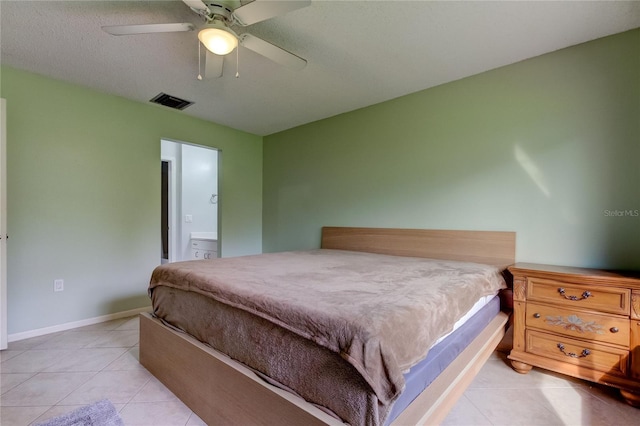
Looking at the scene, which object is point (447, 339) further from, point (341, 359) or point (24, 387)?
point (24, 387)

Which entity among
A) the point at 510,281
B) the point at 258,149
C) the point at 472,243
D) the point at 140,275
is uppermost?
the point at 258,149

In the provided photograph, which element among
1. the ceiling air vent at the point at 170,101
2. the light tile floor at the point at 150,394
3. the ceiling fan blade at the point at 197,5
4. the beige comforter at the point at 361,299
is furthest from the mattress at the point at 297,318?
the ceiling air vent at the point at 170,101

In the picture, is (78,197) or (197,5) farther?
(78,197)

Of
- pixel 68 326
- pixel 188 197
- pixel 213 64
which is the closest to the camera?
pixel 213 64

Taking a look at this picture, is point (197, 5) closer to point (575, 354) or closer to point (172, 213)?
point (575, 354)

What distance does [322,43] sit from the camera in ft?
6.74

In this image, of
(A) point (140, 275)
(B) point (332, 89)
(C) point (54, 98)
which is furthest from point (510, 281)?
(C) point (54, 98)

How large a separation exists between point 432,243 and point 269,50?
207 cm

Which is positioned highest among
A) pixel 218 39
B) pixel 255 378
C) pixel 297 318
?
pixel 218 39

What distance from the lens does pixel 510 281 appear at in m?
2.16

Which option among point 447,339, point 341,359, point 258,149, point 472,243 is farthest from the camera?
point 258,149

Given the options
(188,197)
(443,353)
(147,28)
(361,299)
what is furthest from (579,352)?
(188,197)

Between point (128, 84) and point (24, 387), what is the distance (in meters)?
2.44

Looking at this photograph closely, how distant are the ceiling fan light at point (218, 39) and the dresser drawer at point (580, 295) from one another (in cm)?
233
